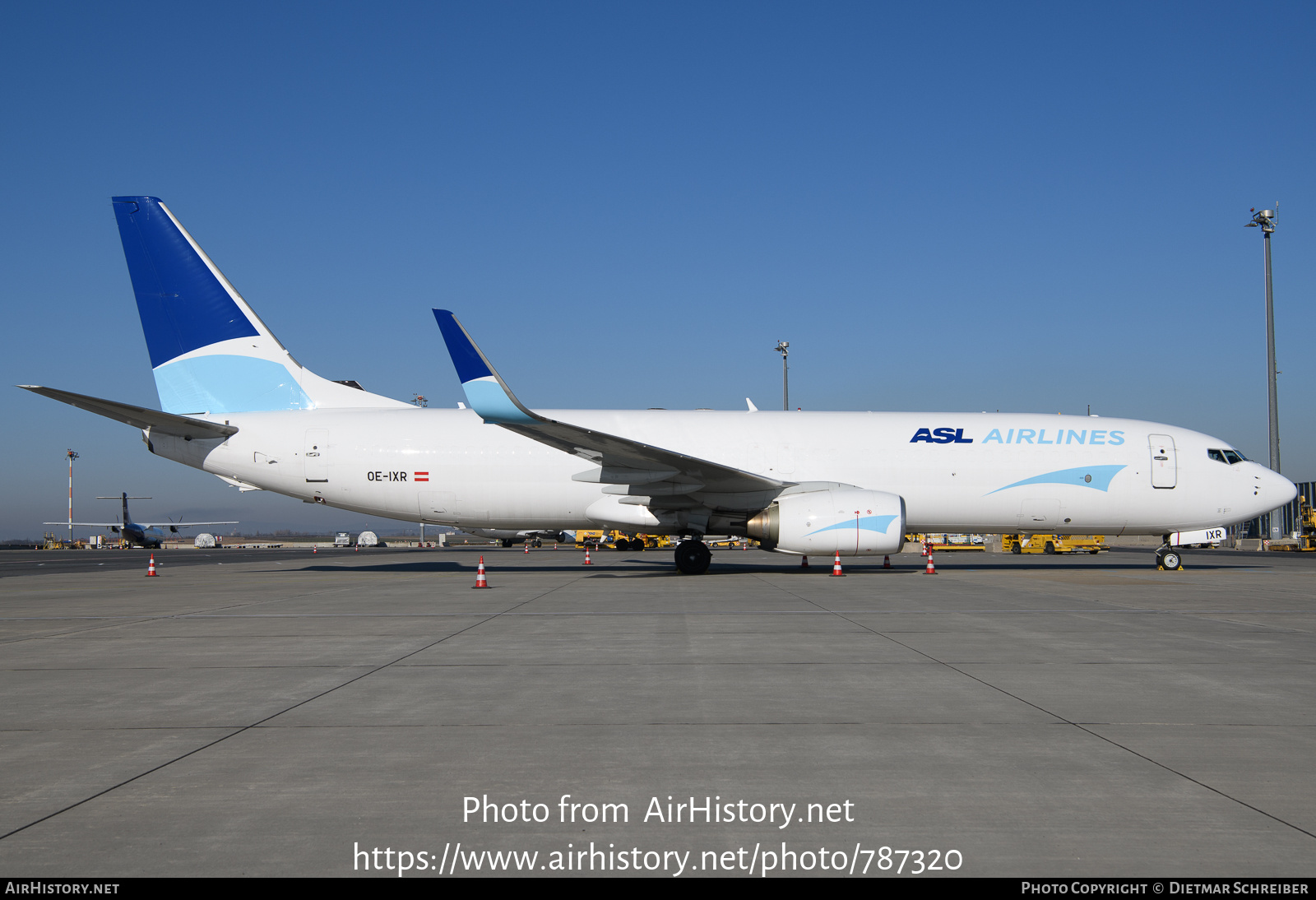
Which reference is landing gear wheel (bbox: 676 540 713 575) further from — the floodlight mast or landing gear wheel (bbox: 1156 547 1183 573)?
the floodlight mast

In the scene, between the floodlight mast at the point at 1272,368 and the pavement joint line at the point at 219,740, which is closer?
the pavement joint line at the point at 219,740

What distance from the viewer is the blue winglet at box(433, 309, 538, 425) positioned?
49.5 feet

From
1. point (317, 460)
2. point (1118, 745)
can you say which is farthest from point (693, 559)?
point (1118, 745)

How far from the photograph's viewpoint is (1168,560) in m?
20.0

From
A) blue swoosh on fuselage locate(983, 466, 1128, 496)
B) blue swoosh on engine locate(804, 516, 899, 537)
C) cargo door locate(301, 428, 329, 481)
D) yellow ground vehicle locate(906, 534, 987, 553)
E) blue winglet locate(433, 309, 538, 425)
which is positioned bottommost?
yellow ground vehicle locate(906, 534, 987, 553)

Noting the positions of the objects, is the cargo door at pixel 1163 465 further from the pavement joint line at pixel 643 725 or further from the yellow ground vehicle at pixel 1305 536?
the yellow ground vehicle at pixel 1305 536

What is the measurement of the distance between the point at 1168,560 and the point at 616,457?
44.1 ft

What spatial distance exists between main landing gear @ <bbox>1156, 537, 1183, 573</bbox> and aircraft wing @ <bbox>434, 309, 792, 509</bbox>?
9379mm

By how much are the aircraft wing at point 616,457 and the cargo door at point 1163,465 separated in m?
8.41

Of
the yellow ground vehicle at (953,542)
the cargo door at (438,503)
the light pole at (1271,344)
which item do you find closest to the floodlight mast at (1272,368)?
the light pole at (1271,344)

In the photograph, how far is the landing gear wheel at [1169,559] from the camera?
19984 mm

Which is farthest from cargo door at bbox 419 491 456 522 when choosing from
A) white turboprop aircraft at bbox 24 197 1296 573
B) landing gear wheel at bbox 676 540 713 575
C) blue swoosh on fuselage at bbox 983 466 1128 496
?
blue swoosh on fuselage at bbox 983 466 1128 496
